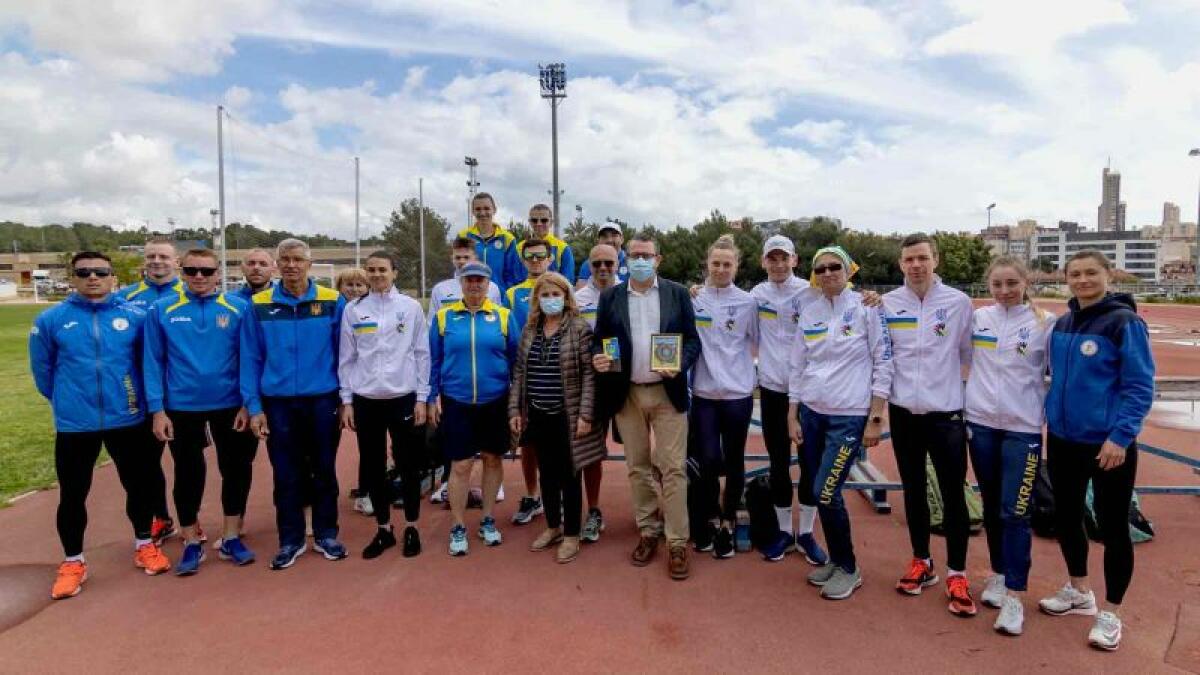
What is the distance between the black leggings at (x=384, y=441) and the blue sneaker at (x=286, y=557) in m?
0.59

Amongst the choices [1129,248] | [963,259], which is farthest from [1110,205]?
[963,259]

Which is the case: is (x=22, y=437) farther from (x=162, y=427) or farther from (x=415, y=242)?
(x=415, y=242)

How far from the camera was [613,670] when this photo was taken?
10.4 feet

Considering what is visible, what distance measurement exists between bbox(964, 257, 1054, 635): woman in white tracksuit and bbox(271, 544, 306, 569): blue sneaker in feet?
14.5

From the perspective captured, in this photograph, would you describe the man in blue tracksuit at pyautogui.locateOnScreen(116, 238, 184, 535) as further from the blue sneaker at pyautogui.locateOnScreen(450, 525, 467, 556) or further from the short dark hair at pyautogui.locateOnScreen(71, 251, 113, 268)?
the blue sneaker at pyautogui.locateOnScreen(450, 525, 467, 556)

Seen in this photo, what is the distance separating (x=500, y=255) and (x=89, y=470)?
3886 millimetres

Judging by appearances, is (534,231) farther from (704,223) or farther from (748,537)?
(704,223)

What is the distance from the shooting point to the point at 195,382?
4316 millimetres

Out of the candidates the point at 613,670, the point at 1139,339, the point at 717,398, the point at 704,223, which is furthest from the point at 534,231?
the point at 704,223

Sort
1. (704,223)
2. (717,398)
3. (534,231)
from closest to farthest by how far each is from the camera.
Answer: (717,398), (534,231), (704,223)

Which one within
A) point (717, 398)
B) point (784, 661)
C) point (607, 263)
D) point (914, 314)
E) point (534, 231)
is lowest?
point (784, 661)

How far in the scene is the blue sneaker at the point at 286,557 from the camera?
4.46 meters

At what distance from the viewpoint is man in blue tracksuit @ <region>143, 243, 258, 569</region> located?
4.31 metres

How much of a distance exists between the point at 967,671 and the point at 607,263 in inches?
128
